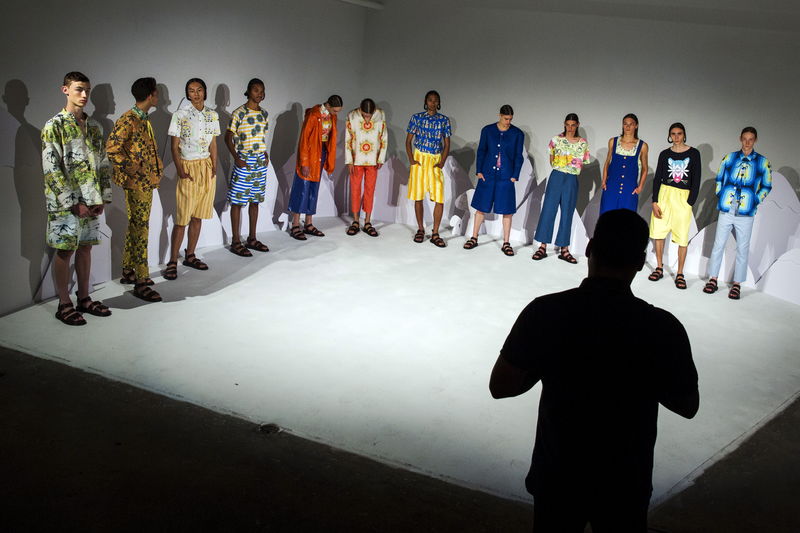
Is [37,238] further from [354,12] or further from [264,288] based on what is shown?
[354,12]

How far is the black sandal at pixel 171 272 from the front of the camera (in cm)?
546

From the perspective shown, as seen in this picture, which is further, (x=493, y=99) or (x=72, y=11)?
(x=493, y=99)

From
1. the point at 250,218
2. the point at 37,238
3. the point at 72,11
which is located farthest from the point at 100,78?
the point at 250,218

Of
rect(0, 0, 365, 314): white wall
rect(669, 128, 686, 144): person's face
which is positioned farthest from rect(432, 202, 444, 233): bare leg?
rect(669, 128, 686, 144): person's face

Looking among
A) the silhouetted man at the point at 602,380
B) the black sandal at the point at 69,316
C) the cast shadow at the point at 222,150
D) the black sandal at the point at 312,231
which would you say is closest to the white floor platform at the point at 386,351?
the black sandal at the point at 69,316

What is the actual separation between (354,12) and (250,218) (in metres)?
2.88

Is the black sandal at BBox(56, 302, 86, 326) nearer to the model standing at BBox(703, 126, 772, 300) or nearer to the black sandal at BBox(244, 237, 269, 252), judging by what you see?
the black sandal at BBox(244, 237, 269, 252)

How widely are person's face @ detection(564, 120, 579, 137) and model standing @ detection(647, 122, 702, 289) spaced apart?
2.49 feet

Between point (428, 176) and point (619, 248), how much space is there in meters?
5.44

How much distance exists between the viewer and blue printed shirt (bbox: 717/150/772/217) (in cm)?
596

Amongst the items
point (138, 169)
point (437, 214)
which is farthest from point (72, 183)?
point (437, 214)

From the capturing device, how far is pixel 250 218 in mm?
6406

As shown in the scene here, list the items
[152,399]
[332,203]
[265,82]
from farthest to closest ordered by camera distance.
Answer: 1. [332,203]
2. [265,82]
3. [152,399]

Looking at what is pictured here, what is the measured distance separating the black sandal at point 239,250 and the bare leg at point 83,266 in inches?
69.7
